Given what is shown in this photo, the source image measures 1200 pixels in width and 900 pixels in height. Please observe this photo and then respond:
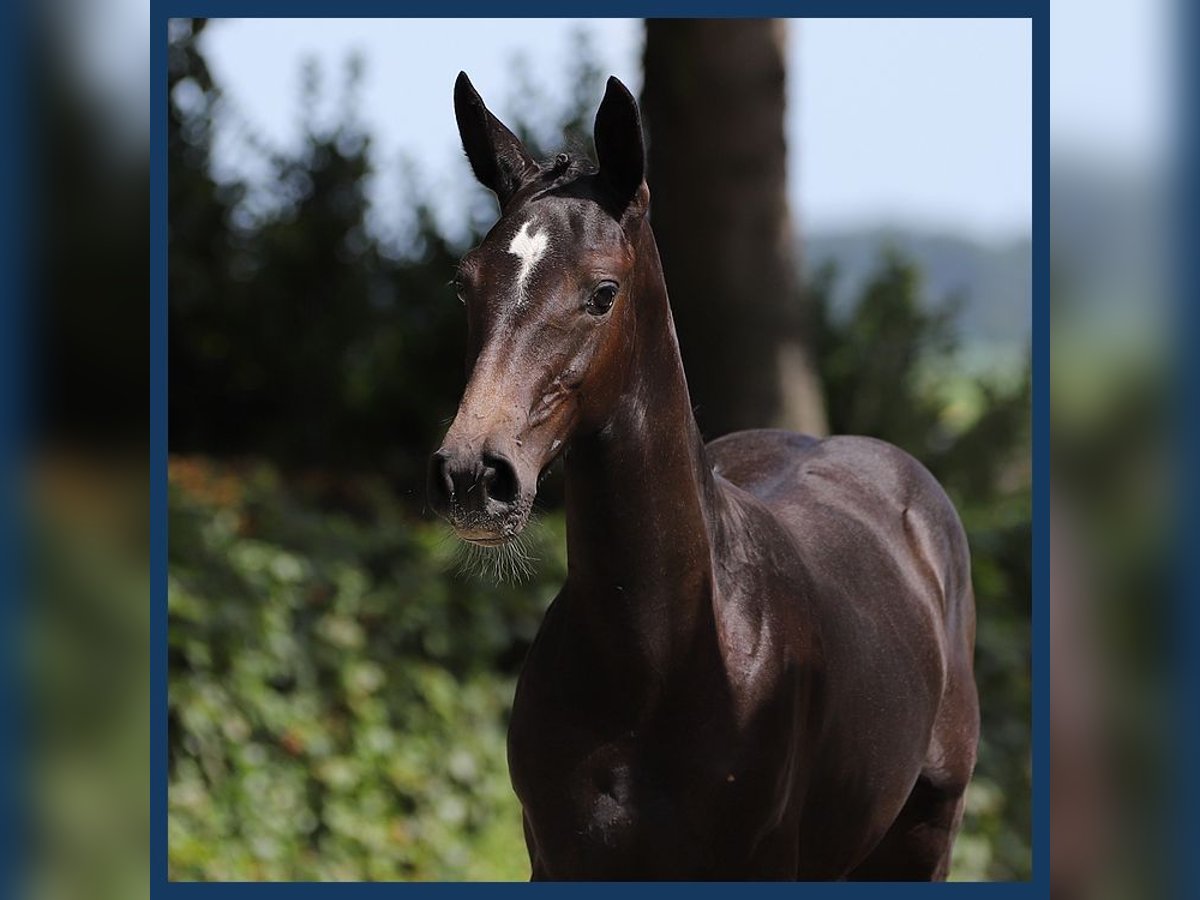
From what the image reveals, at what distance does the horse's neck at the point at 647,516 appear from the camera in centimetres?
301

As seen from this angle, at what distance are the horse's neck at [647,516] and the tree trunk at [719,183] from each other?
3386 mm

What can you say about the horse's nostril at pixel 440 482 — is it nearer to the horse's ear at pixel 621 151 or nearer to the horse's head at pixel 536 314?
the horse's head at pixel 536 314

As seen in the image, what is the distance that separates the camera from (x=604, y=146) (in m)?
2.90

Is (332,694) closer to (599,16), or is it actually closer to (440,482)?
(599,16)

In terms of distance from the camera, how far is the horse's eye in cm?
281

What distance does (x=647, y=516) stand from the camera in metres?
3.07

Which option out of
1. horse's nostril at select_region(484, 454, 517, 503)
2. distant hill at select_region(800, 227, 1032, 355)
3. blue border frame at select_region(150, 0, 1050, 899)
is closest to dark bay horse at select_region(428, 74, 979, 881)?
horse's nostril at select_region(484, 454, 517, 503)

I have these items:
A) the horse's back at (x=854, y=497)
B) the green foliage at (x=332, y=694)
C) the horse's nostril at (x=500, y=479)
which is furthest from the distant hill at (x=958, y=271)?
the horse's nostril at (x=500, y=479)

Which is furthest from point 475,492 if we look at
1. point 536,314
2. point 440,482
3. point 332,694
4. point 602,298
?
point 332,694

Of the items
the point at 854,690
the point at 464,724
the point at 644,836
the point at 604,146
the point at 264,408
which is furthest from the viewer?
the point at 264,408
